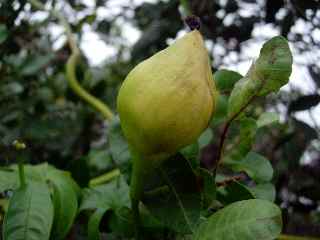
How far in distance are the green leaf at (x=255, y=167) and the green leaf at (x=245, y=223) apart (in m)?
0.15

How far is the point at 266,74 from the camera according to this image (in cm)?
48

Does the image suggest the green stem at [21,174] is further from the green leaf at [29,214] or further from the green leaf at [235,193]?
the green leaf at [235,193]

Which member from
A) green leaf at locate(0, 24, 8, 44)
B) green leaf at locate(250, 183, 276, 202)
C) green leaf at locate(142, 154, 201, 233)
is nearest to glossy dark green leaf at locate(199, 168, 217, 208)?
green leaf at locate(142, 154, 201, 233)

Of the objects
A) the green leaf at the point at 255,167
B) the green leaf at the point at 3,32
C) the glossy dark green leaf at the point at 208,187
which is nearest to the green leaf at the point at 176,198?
the glossy dark green leaf at the point at 208,187

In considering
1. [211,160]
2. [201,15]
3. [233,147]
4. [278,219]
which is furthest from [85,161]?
[211,160]

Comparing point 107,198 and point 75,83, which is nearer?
point 107,198

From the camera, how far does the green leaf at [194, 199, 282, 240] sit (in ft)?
1.41

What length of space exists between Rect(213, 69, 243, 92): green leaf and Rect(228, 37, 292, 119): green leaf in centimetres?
11

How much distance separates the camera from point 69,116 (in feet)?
4.61

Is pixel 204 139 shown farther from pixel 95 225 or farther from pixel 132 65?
pixel 132 65

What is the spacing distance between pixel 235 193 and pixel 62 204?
0.60ft

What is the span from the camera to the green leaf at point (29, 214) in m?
0.50

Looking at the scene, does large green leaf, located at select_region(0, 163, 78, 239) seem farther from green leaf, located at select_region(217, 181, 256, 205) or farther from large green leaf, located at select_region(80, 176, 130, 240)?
green leaf, located at select_region(217, 181, 256, 205)

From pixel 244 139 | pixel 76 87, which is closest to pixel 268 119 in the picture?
pixel 244 139
